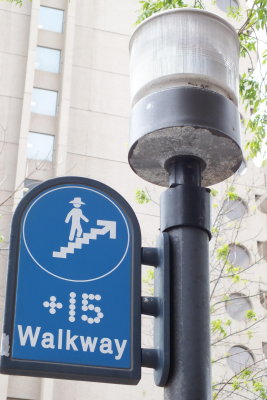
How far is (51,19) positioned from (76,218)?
79.2 ft

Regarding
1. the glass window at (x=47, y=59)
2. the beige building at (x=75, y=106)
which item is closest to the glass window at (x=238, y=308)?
the beige building at (x=75, y=106)

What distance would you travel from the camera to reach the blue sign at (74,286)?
262 centimetres

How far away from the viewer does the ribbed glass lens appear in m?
3.08

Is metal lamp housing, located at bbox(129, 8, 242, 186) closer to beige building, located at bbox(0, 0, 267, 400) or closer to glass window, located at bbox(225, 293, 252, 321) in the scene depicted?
beige building, located at bbox(0, 0, 267, 400)

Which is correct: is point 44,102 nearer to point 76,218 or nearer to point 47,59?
point 47,59

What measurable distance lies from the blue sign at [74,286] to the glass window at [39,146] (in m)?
20.8

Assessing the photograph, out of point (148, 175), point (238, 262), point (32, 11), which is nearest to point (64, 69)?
point (32, 11)

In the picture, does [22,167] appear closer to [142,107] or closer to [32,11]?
[32,11]

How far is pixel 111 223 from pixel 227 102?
67 centimetres

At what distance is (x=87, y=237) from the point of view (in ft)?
9.54

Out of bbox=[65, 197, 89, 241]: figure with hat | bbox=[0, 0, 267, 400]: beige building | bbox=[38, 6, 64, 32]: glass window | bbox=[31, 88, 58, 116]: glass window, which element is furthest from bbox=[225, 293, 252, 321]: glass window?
bbox=[65, 197, 89, 241]: figure with hat

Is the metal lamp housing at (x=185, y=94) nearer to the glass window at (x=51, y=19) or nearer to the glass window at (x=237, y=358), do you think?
the glass window at (x=237, y=358)

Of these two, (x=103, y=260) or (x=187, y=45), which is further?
(x=187, y=45)

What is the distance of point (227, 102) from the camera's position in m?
3.09
